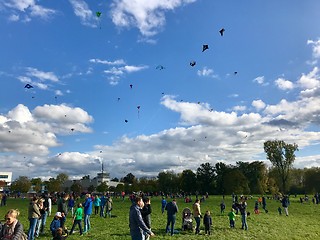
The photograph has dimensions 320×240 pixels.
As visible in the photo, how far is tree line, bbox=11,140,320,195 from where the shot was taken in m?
91.7

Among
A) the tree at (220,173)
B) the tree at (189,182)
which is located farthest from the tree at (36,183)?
the tree at (220,173)

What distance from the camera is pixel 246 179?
10688 centimetres

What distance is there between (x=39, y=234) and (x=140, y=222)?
10511mm

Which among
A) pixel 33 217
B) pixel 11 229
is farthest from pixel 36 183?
pixel 11 229

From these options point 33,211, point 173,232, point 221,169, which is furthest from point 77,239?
point 221,169

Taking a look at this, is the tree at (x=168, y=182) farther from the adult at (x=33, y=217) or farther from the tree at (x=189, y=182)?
the adult at (x=33, y=217)

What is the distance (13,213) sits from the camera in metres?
7.62

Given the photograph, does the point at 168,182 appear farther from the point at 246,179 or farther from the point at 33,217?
the point at 33,217

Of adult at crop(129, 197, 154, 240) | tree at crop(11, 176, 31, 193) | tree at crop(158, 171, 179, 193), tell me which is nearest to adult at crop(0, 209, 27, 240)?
adult at crop(129, 197, 154, 240)

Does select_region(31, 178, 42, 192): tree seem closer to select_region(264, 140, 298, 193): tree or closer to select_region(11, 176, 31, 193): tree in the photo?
select_region(11, 176, 31, 193): tree

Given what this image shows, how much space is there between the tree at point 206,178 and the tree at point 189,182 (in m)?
1.90

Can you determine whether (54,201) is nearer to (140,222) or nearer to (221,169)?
(140,222)

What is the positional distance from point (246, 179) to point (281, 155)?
19461 millimetres

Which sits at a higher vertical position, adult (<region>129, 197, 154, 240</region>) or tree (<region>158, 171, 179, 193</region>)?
tree (<region>158, 171, 179, 193</region>)
